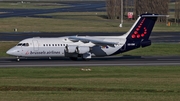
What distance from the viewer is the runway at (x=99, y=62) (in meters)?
52.2

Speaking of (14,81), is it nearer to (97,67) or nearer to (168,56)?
(97,67)

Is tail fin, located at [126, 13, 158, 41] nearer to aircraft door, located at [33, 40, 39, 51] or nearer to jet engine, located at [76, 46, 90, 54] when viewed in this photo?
jet engine, located at [76, 46, 90, 54]

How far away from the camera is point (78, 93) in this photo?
1204 inches

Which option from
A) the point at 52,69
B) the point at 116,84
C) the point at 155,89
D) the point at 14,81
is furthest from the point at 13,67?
the point at 155,89

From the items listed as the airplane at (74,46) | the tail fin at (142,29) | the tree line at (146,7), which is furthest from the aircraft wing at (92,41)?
the tree line at (146,7)

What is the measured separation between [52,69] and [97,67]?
4303mm

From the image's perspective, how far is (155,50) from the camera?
6531 cm

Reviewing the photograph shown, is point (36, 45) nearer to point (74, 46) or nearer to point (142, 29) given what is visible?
point (74, 46)

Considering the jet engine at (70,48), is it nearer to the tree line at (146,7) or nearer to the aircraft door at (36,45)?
the aircraft door at (36,45)

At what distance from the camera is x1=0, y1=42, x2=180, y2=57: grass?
208 feet

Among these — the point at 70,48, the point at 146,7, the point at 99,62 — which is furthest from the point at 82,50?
the point at 146,7

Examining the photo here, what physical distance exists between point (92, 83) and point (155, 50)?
2973cm

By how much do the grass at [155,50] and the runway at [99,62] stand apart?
142 inches

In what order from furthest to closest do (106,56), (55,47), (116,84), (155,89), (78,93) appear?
1. (106,56)
2. (55,47)
3. (116,84)
4. (155,89)
5. (78,93)
